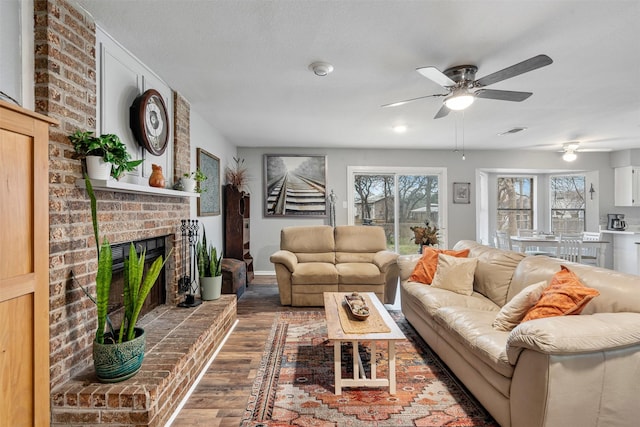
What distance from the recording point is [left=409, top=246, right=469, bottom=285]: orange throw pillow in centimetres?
316

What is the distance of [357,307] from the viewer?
7.52 ft

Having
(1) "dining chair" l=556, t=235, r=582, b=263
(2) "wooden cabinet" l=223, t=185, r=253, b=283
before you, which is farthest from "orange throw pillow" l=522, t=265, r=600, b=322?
(2) "wooden cabinet" l=223, t=185, r=253, b=283

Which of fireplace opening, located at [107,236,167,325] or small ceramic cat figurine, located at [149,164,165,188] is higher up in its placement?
small ceramic cat figurine, located at [149,164,165,188]

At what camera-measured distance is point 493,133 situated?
4762mm

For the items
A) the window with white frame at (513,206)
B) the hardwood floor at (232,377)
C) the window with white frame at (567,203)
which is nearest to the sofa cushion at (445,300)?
the hardwood floor at (232,377)

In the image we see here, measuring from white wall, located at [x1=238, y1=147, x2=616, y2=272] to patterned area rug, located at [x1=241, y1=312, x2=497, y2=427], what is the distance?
3.15m

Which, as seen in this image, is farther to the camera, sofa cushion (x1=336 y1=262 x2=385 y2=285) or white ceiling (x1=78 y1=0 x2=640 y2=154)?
sofa cushion (x1=336 y1=262 x2=385 y2=285)

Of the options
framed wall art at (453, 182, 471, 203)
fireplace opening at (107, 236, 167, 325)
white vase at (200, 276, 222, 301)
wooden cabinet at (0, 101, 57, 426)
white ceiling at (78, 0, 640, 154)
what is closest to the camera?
wooden cabinet at (0, 101, 57, 426)

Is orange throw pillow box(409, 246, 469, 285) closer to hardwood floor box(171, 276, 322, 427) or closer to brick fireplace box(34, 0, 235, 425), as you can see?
hardwood floor box(171, 276, 322, 427)

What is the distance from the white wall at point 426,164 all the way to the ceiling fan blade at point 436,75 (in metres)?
3.53

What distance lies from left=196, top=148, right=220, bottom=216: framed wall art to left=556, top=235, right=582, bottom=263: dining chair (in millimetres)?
5181

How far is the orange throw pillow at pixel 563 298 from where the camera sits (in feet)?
5.66

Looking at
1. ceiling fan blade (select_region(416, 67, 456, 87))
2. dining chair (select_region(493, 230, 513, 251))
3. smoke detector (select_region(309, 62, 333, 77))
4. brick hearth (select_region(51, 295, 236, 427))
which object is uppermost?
smoke detector (select_region(309, 62, 333, 77))

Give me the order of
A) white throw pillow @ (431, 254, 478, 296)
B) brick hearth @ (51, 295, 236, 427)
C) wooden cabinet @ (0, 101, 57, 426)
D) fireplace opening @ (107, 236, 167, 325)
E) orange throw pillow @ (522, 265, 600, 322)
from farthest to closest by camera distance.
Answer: white throw pillow @ (431, 254, 478, 296)
fireplace opening @ (107, 236, 167, 325)
orange throw pillow @ (522, 265, 600, 322)
brick hearth @ (51, 295, 236, 427)
wooden cabinet @ (0, 101, 57, 426)
